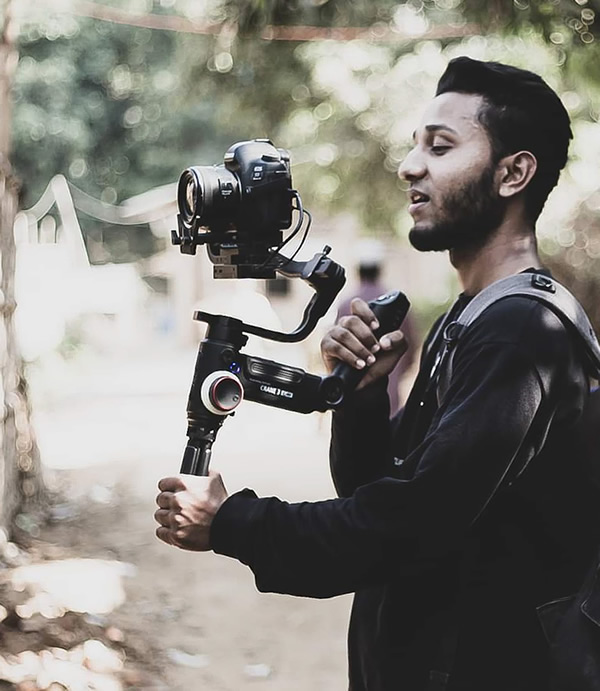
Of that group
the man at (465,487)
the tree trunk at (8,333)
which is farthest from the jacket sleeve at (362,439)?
the tree trunk at (8,333)

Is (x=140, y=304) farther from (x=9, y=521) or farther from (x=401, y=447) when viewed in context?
(x=401, y=447)

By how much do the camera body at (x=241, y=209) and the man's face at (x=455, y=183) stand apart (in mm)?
255

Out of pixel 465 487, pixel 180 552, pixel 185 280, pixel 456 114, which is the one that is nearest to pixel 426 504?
pixel 465 487

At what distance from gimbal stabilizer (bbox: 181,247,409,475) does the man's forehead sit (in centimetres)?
32

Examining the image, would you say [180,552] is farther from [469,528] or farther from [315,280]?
[469,528]

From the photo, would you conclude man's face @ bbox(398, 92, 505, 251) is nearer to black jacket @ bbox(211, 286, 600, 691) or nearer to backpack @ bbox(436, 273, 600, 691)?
backpack @ bbox(436, 273, 600, 691)

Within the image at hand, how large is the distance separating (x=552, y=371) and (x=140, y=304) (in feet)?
86.1

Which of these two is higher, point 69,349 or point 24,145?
point 24,145

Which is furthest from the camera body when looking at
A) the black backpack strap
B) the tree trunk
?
the tree trunk

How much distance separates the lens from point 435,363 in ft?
6.44

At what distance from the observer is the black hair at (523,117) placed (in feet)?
6.25

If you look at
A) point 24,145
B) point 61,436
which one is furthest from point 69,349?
point 24,145

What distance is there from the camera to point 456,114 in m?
1.93

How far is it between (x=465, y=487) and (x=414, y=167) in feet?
2.13
